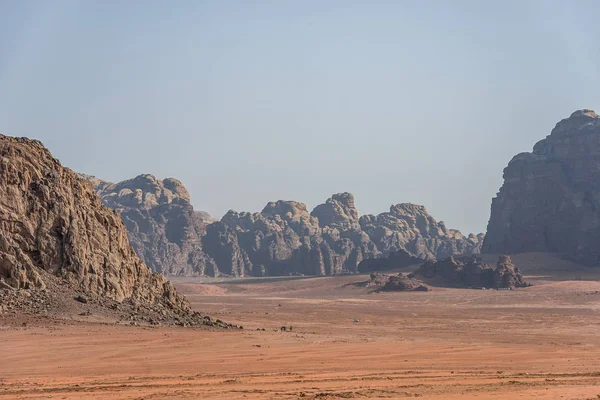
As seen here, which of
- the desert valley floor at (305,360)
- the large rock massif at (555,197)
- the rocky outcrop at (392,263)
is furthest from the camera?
the rocky outcrop at (392,263)

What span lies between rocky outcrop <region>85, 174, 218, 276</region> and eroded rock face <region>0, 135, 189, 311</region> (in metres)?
117

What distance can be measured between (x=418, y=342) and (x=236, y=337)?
25.6 ft

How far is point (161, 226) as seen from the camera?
16875 centimetres

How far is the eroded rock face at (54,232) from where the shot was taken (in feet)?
114

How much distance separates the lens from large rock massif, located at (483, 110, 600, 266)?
5143 inches

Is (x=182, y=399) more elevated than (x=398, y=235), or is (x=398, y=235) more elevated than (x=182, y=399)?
(x=398, y=235)

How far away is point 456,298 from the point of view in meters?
85.6

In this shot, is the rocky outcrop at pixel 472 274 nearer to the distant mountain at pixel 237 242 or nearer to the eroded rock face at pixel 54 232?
the distant mountain at pixel 237 242

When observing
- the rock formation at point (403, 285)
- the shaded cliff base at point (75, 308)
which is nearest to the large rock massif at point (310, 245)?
the rock formation at point (403, 285)

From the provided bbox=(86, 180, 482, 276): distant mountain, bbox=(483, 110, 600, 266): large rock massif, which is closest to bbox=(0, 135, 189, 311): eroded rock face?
bbox=(483, 110, 600, 266): large rock massif

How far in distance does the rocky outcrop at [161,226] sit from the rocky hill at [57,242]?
4593 inches

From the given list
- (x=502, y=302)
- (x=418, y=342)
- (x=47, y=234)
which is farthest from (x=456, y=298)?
(x=47, y=234)

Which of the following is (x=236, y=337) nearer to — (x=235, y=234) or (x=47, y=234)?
(x=47, y=234)

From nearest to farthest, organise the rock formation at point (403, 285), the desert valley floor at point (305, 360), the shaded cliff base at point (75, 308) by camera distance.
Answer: the desert valley floor at point (305, 360) → the shaded cliff base at point (75, 308) → the rock formation at point (403, 285)
